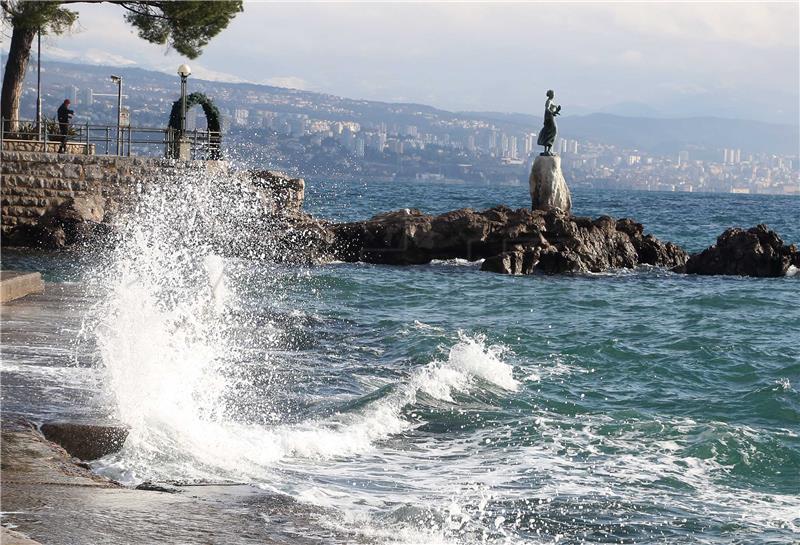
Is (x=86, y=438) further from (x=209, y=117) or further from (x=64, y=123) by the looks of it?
(x=209, y=117)

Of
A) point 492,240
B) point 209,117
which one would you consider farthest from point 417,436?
point 209,117

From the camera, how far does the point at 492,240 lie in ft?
81.9

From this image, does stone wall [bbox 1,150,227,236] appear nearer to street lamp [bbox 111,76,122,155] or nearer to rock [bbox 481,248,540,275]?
street lamp [bbox 111,76,122,155]

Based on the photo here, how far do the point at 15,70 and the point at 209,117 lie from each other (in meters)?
4.61

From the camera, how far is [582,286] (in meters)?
21.5

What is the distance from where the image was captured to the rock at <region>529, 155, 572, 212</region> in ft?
92.6

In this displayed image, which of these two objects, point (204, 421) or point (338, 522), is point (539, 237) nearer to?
point (204, 421)

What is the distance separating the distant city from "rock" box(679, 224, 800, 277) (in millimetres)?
48116

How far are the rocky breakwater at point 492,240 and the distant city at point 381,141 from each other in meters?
44.5

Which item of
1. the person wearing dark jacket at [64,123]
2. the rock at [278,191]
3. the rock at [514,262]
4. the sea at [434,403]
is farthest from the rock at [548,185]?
the person wearing dark jacket at [64,123]

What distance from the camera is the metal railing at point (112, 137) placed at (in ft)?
79.0

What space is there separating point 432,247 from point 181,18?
8.49m

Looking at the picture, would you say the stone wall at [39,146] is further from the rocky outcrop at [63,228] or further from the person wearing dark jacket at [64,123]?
the rocky outcrop at [63,228]

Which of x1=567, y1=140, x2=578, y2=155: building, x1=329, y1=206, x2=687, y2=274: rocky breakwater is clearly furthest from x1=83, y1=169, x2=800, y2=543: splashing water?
x1=567, y1=140, x2=578, y2=155: building
